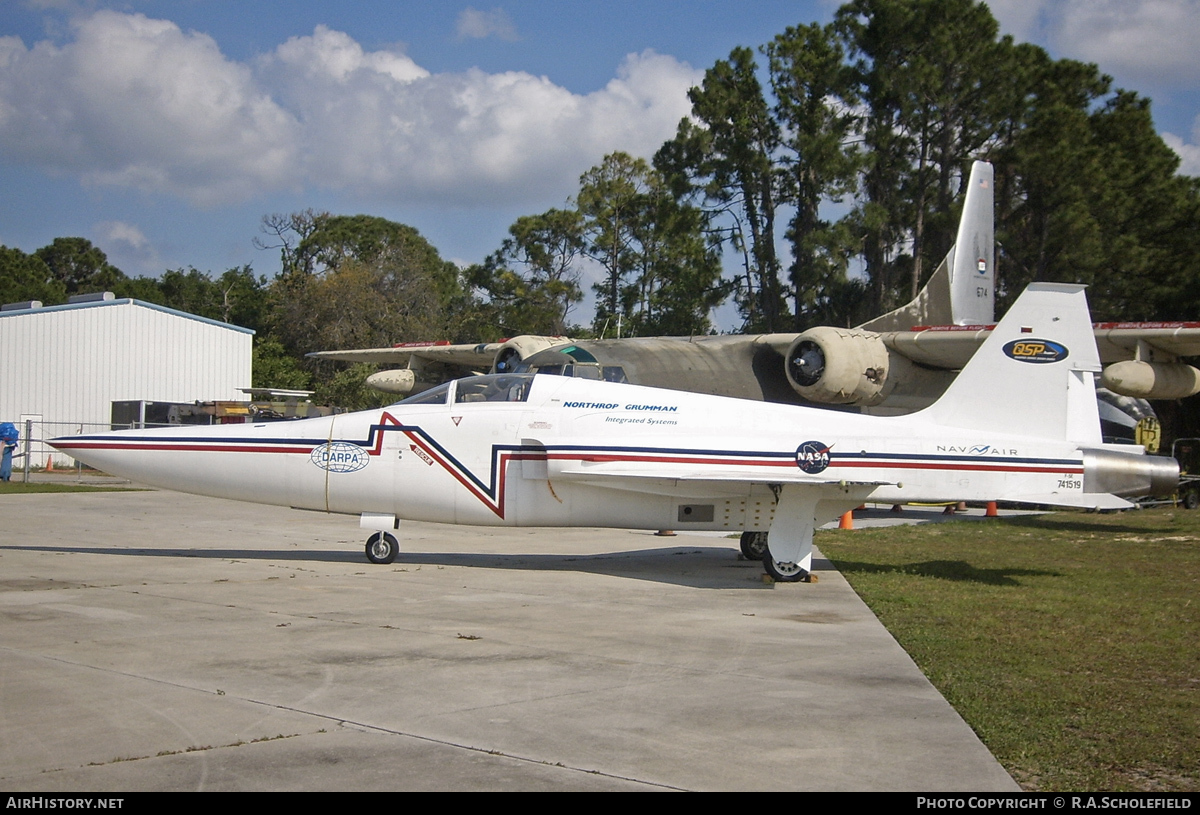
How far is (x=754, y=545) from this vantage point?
12062 mm

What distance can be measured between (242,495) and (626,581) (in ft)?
13.8

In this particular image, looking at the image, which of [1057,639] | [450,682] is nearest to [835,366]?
[1057,639]

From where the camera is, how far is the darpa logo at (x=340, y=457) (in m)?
10.6

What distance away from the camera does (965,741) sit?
485cm

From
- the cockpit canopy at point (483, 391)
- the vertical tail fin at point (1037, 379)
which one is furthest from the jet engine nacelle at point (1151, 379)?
the cockpit canopy at point (483, 391)

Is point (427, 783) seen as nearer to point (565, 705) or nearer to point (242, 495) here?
point (565, 705)

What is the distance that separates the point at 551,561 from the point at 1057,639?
19.2 ft

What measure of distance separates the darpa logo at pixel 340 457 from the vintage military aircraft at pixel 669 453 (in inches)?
0.6

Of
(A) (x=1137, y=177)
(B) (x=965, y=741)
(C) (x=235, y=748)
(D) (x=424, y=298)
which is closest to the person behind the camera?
(C) (x=235, y=748)

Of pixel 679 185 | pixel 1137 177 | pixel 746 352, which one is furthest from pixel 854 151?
pixel 746 352

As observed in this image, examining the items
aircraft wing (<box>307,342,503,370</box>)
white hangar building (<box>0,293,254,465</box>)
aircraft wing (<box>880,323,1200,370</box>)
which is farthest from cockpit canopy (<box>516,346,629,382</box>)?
white hangar building (<box>0,293,254,465</box>)

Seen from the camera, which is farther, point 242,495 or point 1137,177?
point 1137,177

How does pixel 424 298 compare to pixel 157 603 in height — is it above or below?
above

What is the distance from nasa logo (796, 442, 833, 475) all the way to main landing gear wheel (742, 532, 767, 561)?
2069 millimetres
